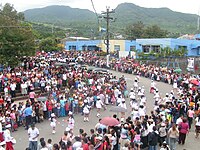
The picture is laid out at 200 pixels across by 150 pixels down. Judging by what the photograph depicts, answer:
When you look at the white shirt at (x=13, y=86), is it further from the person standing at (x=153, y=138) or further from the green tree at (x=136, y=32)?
the green tree at (x=136, y=32)

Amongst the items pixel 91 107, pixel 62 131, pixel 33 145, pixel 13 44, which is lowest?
pixel 62 131

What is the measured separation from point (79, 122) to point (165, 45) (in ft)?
112

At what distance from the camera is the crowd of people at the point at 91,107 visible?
11172 millimetres

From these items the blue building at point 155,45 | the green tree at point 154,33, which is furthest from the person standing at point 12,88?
the green tree at point 154,33

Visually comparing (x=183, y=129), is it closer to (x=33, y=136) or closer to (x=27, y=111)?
(x=33, y=136)

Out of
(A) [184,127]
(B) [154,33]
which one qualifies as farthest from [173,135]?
(B) [154,33]

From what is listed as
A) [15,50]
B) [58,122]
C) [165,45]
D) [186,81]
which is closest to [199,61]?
[165,45]

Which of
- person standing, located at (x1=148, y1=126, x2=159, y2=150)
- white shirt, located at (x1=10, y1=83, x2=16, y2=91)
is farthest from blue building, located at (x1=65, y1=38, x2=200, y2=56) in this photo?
person standing, located at (x1=148, y1=126, x2=159, y2=150)

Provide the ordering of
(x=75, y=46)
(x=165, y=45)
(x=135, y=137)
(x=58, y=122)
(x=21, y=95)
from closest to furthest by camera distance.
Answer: (x=135, y=137) → (x=58, y=122) → (x=21, y=95) → (x=165, y=45) → (x=75, y=46)

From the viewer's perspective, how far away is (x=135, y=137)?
11281 mm

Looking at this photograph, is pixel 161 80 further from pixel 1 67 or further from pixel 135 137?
pixel 135 137

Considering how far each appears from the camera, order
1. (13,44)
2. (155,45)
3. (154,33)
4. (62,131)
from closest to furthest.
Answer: (62,131) → (13,44) → (155,45) → (154,33)

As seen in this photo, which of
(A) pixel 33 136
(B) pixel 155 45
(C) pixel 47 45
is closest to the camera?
(A) pixel 33 136

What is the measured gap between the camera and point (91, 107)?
19266mm
